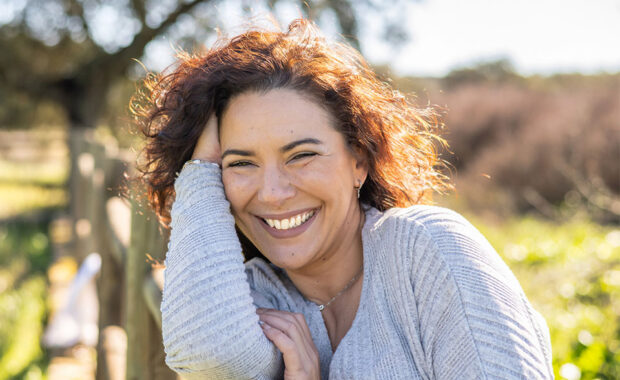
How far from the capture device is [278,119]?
1712 millimetres

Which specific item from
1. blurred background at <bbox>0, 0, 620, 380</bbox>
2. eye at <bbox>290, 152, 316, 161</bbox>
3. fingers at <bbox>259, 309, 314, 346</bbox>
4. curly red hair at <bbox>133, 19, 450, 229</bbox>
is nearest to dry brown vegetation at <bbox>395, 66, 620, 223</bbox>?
blurred background at <bbox>0, 0, 620, 380</bbox>

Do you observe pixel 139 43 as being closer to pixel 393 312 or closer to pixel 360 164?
pixel 360 164

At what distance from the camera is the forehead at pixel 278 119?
1.70 metres

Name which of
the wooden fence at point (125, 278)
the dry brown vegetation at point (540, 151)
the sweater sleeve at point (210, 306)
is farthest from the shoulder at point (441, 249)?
the dry brown vegetation at point (540, 151)

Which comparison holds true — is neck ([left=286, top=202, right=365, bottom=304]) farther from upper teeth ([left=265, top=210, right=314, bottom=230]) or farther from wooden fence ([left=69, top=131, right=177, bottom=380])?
wooden fence ([left=69, top=131, right=177, bottom=380])

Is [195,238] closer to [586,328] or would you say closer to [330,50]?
[330,50]

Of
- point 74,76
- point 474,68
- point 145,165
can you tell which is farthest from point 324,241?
point 474,68

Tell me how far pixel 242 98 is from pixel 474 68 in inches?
1246

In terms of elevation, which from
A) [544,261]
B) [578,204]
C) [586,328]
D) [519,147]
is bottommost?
[586,328]

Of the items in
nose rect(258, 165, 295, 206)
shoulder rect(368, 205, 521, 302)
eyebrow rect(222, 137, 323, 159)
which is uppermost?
eyebrow rect(222, 137, 323, 159)

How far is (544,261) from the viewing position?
17.5 ft

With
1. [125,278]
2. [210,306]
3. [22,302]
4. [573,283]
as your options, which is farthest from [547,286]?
[22,302]

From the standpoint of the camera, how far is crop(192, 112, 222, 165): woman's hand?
74.6 inches

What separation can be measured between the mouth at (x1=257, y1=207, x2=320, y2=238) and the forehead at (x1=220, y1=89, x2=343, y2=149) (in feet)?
0.79
